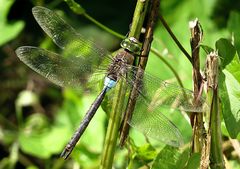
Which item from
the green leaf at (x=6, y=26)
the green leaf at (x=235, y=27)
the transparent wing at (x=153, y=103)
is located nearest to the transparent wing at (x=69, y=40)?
the transparent wing at (x=153, y=103)

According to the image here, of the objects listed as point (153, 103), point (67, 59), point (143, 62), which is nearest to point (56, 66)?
point (67, 59)

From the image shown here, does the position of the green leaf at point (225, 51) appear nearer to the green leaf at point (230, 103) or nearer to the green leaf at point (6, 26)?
the green leaf at point (230, 103)

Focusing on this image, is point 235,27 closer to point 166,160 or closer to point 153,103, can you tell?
point 153,103

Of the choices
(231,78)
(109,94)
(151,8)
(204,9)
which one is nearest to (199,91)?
(231,78)

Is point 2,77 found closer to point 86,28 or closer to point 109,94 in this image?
point 86,28

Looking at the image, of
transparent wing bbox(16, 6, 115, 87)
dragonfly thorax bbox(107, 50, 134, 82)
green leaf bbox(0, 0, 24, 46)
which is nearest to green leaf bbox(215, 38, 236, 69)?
dragonfly thorax bbox(107, 50, 134, 82)
